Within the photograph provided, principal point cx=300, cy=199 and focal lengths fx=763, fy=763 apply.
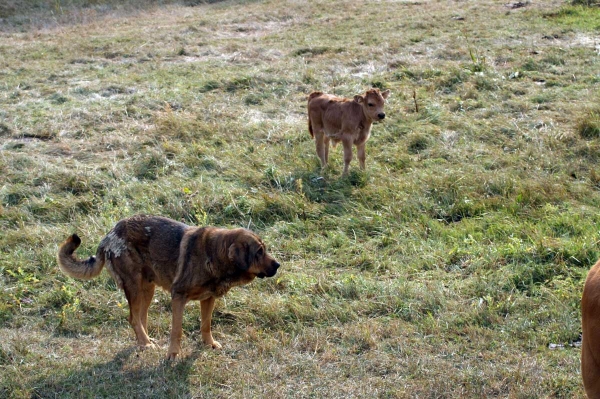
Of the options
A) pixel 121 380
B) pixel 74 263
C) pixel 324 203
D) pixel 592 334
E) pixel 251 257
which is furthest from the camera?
pixel 324 203

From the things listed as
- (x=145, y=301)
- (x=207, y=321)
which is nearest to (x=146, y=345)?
(x=145, y=301)

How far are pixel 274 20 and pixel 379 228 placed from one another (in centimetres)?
1610

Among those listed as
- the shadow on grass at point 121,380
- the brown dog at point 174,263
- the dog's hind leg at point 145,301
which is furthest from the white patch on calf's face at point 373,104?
the shadow on grass at point 121,380

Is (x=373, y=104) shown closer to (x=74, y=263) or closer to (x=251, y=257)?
(x=251, y=257)

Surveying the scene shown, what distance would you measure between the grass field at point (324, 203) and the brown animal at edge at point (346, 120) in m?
0.33

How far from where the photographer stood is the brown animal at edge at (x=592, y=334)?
13.5 ft

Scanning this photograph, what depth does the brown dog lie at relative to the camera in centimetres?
651

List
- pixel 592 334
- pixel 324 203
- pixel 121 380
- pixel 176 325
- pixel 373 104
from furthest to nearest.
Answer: pixel 373 104 < pixel 324 203 < pixel 176 325 < pixel 121 380 < pixel 592 334

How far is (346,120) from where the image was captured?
39.4 ft

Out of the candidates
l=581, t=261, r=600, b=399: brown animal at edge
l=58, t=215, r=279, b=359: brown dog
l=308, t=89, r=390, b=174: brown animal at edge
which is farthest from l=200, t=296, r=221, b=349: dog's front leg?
l=308, t=89, r=390, b=174: brown animal at edge

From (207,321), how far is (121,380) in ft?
3.08

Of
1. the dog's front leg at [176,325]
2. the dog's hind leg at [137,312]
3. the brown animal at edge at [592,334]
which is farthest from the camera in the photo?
the dog's hind leg at [137,312]

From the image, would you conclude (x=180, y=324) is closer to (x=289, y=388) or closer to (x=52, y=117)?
(x=289, y=388)

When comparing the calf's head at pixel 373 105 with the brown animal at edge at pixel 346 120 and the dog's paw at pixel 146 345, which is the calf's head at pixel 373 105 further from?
the dog's paw at pixel 146 345
